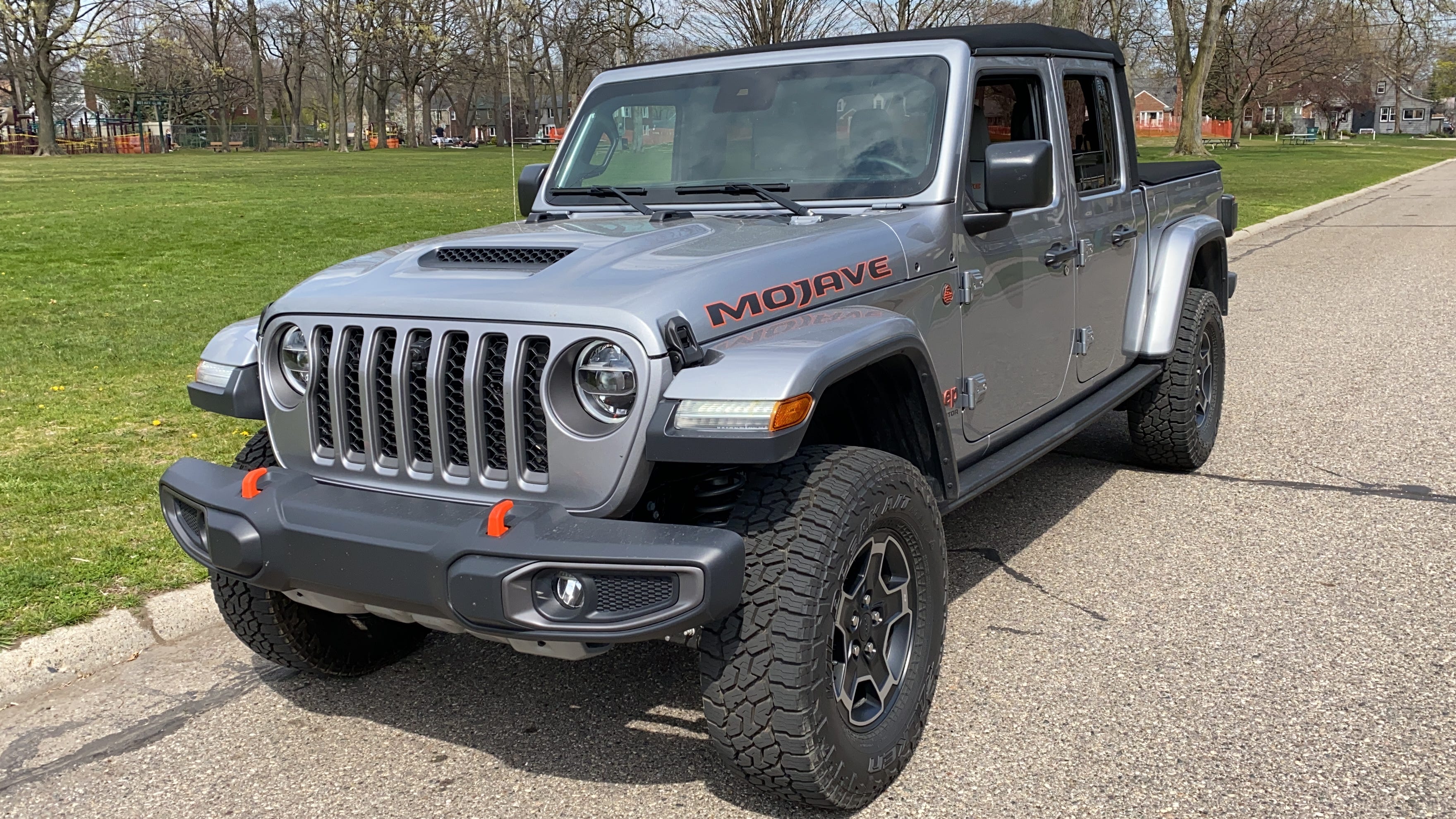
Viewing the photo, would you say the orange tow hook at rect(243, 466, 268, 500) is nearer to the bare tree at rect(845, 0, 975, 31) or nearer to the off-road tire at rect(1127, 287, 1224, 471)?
the off-road tire at rect(1127, 287, 1224, 471)

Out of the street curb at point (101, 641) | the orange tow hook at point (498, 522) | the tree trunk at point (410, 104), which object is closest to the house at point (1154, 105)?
the tree trunk at point (410, 104)

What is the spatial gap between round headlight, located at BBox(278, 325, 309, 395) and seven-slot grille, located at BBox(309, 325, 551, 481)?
117mm

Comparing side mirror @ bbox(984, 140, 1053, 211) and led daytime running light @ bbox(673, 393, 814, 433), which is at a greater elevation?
side mirror @ bbox(984, 140, 1053, 211)

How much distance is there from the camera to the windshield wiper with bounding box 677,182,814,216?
3939mm

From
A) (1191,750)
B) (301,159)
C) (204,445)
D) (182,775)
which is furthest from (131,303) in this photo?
(301,159)

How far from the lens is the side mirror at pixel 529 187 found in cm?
480

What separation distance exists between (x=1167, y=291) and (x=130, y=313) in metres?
8.69

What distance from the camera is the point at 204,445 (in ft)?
20.5

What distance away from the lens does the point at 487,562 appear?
8.68 feet

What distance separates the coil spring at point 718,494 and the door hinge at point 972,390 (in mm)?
1070

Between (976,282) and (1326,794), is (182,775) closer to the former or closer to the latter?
(976,282)

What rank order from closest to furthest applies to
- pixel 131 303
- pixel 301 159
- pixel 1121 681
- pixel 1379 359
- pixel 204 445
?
1. pixel 1121 681
2. pixel 204 445
3. pixel 1379 359
4. pixel 131 303
5. pixel 301 159

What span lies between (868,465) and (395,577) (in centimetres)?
111

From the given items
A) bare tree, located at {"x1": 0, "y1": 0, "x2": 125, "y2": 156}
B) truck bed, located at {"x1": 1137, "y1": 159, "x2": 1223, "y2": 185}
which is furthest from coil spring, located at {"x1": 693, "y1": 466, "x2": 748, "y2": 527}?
bare tree, located at {"x1": 0, "y1": 0, "x2": 125, "y2": 156}
